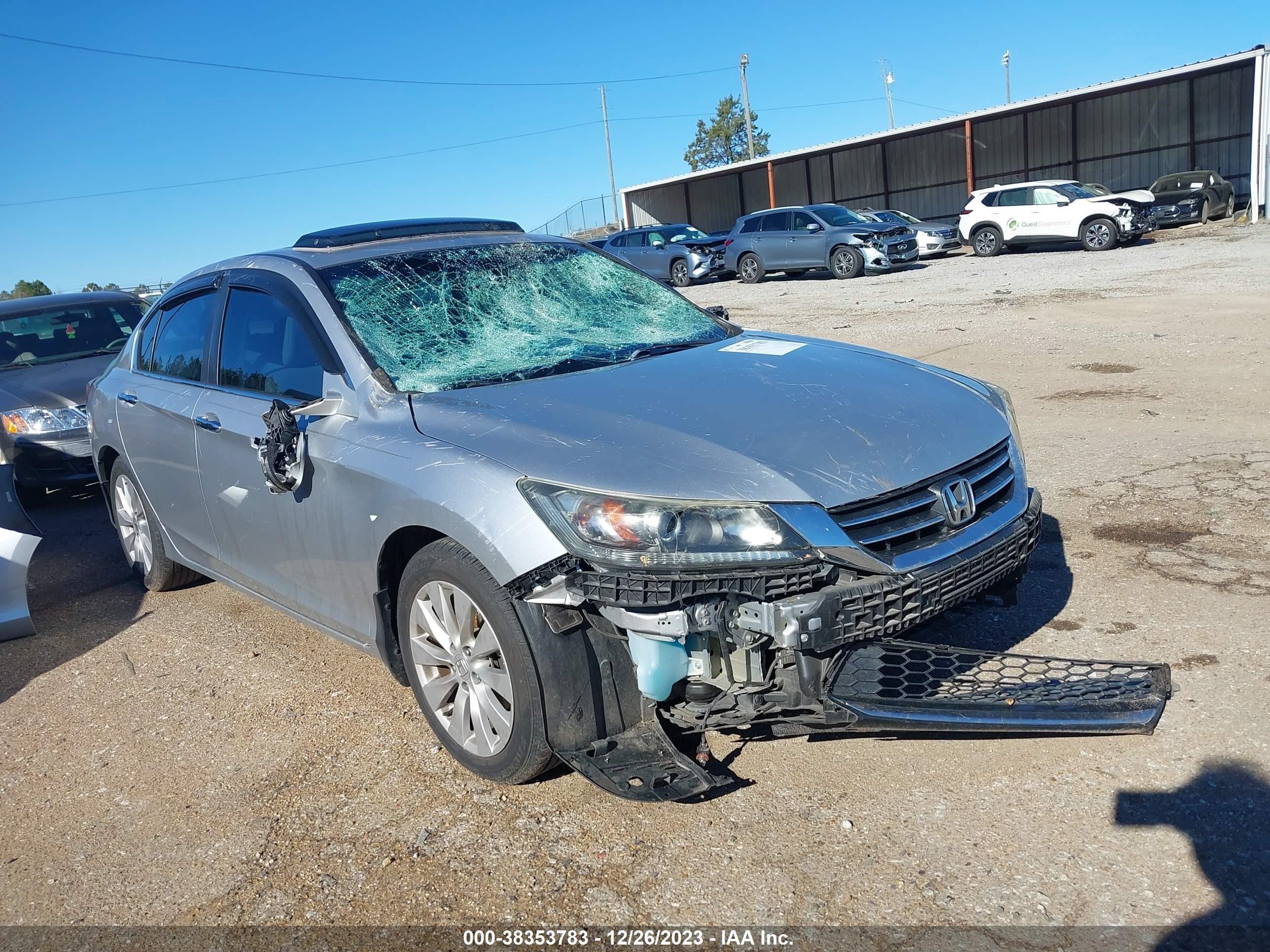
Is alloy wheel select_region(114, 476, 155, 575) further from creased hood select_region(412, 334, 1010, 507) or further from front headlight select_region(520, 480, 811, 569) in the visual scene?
front headlight select_region(520, 480, 811, 569)

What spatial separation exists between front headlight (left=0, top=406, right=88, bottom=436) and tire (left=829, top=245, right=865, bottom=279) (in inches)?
702

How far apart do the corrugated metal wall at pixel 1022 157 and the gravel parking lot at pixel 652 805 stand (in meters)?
28.4

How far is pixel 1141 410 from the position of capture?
24.9 ft

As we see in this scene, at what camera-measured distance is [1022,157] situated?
123 feet

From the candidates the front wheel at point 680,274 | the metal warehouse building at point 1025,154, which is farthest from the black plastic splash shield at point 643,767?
the metal warehouse building at point 1025,154

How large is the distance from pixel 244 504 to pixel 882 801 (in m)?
2.70

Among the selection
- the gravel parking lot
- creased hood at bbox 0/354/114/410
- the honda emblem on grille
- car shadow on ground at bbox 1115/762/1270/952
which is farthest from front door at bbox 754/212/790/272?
car shadow on ground at bbox 1115/762/1270/952

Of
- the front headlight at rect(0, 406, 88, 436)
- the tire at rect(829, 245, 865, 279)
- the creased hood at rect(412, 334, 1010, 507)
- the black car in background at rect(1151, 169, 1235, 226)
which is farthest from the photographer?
the black car in background at rect(1151, 169, 1235, 226)

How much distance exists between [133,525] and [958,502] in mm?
4396

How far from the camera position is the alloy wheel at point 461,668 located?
3150mm

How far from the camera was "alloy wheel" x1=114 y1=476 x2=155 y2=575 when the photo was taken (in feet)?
17.9

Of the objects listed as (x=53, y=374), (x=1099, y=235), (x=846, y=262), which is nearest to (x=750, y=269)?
(x=846, y=262)

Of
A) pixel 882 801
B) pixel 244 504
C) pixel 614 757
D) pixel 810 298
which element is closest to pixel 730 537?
pixel 614 757

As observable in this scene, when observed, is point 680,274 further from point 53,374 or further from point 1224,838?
point 1224,838
